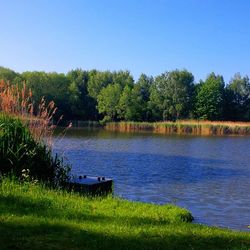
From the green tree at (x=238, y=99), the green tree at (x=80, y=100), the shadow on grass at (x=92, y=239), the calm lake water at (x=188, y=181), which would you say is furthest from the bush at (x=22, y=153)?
the green tree at (x=238, y=99)

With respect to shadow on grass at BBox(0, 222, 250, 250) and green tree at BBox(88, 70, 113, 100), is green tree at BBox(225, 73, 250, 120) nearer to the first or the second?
green tree at BBox(88, 70, 113, 100)

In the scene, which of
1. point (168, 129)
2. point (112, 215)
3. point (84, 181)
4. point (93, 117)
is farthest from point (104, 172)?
point (93, 117)

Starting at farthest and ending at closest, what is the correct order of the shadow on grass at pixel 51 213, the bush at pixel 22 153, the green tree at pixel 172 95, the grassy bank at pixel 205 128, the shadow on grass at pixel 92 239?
the green tree at pixel 172 95 → the grassy bank at pixel 205 128 → the bush at pixel 22 153 → the shadow on grass at pixel 51 213 → the shadow on grass at pixel 92 239

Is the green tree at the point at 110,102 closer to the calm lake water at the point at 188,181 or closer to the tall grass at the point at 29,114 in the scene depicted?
the calm lake water at the point at 188,181

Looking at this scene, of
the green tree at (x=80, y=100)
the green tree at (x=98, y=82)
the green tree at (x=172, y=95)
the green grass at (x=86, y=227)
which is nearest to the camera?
the green grass at (x=86, y=227)

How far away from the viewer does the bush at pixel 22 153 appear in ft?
35.3

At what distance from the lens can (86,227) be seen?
22.1 ft

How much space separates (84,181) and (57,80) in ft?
269

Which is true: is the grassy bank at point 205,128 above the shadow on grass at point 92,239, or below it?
above

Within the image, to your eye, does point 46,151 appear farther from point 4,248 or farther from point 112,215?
point 4,248

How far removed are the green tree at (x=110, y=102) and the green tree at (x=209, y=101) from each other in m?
14.8

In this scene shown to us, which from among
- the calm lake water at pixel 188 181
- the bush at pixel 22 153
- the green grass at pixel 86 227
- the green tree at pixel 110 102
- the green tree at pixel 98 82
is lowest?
the calm lake water at pixel 188 181

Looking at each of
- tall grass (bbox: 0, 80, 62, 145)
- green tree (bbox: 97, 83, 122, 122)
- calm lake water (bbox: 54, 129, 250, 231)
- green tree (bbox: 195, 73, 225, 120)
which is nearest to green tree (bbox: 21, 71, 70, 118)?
green tree (bbox: 97, 83, 122, 122)

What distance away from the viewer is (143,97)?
84500 millimetres
